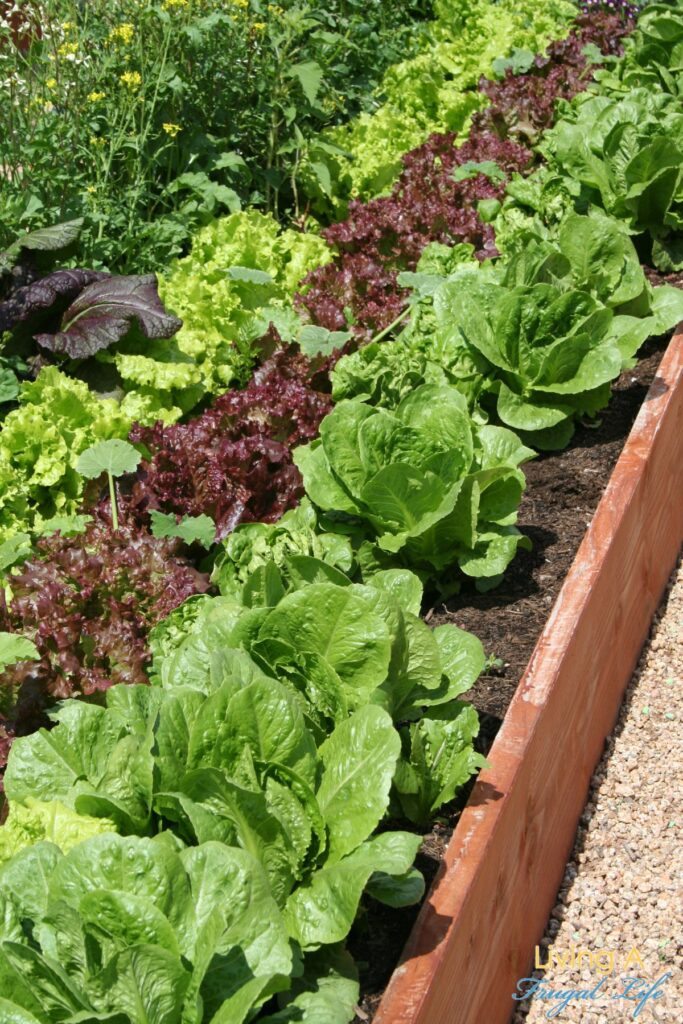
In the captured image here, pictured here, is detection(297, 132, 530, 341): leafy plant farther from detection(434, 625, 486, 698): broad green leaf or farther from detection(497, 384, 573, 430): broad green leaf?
detection(434, 625, 486, 698): broad green leaf

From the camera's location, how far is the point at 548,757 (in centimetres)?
307

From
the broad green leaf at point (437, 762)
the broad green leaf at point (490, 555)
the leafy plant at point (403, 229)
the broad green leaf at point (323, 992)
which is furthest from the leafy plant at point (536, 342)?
the broad green leaf at point (323, 992)

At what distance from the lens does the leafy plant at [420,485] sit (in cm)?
326

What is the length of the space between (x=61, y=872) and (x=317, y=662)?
75cm

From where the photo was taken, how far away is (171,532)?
3373 mm

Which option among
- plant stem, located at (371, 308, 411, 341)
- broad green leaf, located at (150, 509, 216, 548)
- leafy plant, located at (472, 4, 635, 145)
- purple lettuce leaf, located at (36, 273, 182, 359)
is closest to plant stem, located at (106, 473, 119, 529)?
broad green leaf, located at (150, 509, 216, 548)

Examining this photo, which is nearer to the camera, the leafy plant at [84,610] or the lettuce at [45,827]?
the lettuce at [45,827]

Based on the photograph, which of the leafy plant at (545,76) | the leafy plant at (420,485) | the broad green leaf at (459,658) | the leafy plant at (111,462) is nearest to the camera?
the broad green leaf at (459,658)

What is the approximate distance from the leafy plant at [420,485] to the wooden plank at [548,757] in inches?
11.7

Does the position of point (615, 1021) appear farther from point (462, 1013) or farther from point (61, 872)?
point (61, 872)

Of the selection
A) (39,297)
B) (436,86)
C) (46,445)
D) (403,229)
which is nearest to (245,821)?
(46,445)

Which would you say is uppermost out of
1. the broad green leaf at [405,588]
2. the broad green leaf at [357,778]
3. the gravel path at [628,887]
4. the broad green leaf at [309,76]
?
the broad green leaf at [309,76]

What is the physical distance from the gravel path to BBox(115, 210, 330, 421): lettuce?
1851 mm

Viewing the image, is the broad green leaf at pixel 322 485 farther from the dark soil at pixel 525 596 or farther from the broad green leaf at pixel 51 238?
the broad green leaf at pixel 51 238
